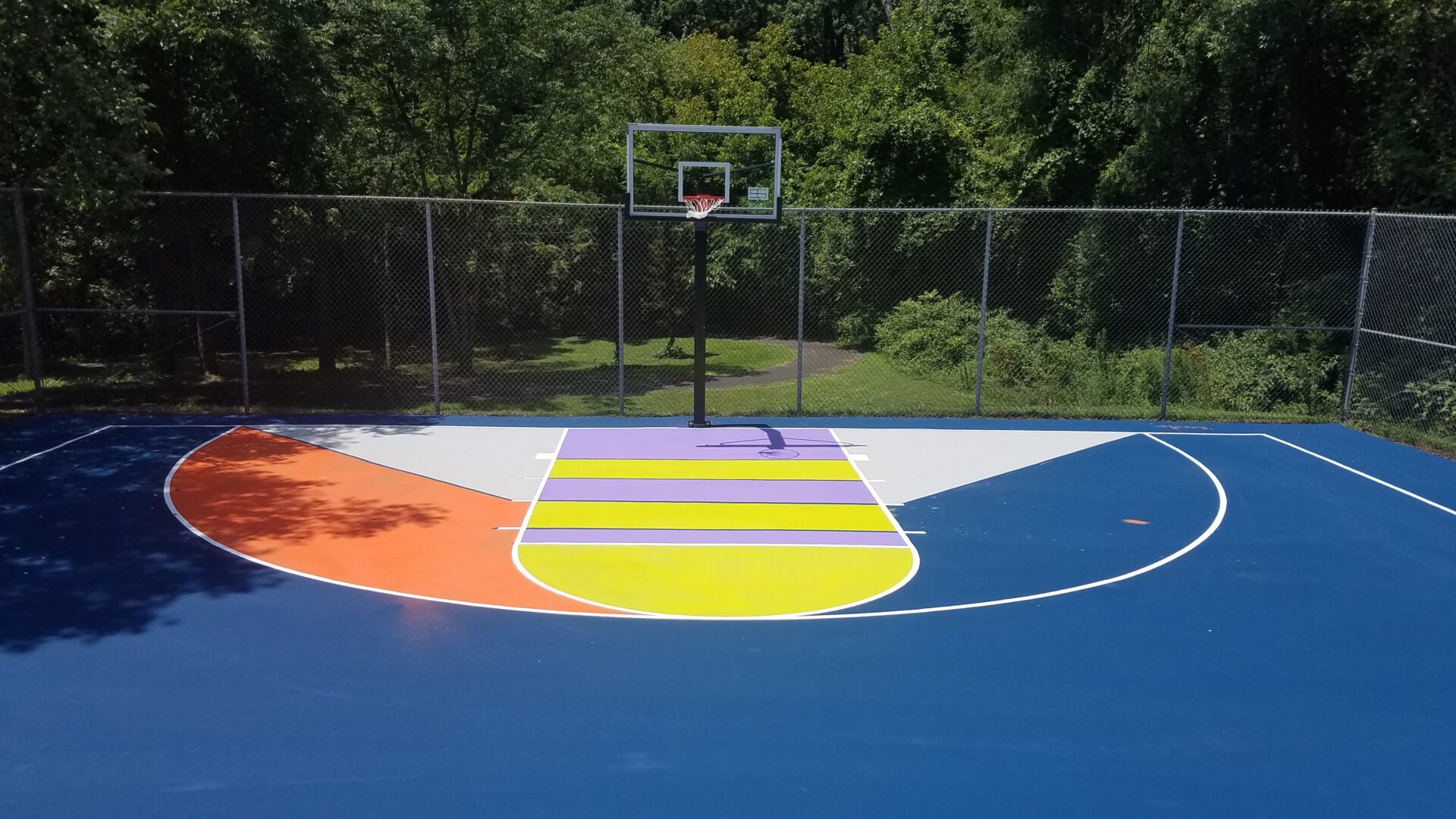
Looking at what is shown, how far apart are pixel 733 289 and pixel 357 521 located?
15.6m

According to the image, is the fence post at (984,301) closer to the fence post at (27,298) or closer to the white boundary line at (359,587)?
the white boundary line at (359,587)

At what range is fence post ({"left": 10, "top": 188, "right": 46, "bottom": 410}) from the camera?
13.5m

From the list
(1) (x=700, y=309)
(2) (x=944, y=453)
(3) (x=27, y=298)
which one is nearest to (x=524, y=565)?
(1) (x=700, y=309)

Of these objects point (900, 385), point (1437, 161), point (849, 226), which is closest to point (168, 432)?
point (900, 385)

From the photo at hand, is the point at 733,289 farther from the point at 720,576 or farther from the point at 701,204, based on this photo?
the point at 720,576

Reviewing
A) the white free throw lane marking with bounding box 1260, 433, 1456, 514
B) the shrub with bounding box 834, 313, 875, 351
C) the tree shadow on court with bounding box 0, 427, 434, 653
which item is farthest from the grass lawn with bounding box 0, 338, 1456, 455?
the tree shadow on court with bounding box 0, 427, 434, 653

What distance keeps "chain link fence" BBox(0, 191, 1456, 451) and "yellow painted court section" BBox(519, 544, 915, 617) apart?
5575mm

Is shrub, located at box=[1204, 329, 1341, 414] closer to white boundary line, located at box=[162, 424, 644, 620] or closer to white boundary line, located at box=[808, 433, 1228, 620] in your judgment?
white boundary line, located at box=[808, 433, 1228, 620]

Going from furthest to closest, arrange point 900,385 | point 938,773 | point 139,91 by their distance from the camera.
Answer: point 900,385 < point 139,91 < point 938,773

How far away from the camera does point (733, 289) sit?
2439 centimetres

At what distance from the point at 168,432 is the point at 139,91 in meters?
4.51

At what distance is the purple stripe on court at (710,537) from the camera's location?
30.3ft

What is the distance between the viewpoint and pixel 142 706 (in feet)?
19.6

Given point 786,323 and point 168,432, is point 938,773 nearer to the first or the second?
point 168,432
